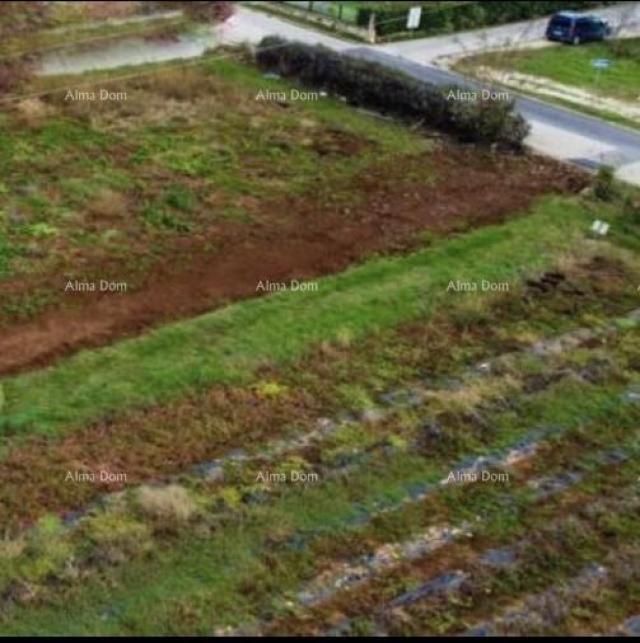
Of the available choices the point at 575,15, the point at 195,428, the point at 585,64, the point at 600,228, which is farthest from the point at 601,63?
the point at 195,428

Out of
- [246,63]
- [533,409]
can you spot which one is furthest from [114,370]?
[246,63]

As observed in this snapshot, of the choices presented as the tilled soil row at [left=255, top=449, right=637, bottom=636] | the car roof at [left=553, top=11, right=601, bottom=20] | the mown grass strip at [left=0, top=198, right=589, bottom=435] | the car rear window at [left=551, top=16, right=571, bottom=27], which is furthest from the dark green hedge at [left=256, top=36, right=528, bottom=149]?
the tilled soil row at [left=255, top=449, right=637, bottom=636]

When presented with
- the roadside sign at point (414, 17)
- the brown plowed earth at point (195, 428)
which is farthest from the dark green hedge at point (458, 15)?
the brown plowed earth at point (195, 428)

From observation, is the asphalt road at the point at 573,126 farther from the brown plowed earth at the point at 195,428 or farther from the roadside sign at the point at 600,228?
the brown plowed earth at the point at 195,428

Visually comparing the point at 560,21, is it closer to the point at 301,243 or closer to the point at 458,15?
the point at 458,15

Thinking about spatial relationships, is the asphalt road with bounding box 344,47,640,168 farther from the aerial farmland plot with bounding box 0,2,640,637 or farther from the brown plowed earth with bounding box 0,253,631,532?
the brown plowed earth with bounding box 0,253,631,532

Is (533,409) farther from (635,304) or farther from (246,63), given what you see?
(246,63)
